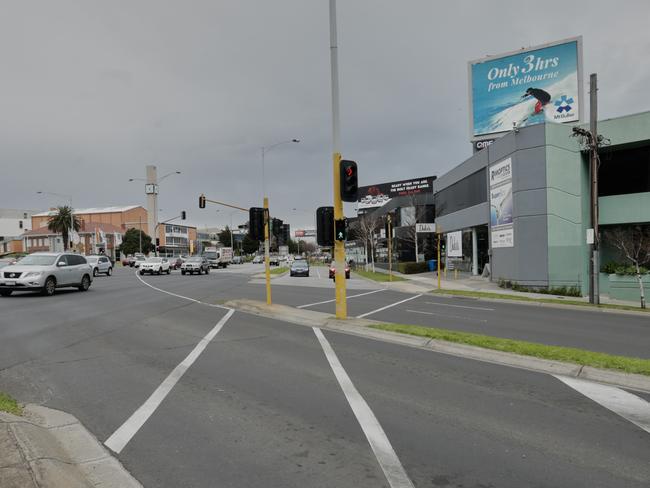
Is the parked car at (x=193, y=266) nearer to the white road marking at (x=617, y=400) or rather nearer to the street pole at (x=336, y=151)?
the street pole at (x=336, y=151)

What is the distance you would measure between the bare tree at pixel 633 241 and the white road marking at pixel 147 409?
21065mm

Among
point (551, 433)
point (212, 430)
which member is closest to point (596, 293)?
point (551, 433)

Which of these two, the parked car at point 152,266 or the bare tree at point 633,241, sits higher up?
the bare tree at point 633,241

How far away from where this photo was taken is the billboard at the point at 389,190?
75.2 metres

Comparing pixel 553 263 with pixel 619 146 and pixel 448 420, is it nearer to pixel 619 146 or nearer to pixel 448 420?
pixel 619 146

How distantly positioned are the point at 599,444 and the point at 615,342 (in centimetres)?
695

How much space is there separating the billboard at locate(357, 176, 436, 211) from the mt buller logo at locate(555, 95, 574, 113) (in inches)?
1655

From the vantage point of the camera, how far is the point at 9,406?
200 inches

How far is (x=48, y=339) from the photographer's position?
31.6ft

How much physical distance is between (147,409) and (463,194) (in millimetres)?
34191

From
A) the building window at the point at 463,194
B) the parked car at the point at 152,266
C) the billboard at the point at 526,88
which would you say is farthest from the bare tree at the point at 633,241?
the parked car at the point at 152,266

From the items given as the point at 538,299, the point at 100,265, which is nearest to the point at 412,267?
the point at 538,299

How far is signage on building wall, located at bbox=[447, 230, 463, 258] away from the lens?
35.3 meters

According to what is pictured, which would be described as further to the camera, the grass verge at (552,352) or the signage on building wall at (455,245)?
the signage on building wall at (455,245)
